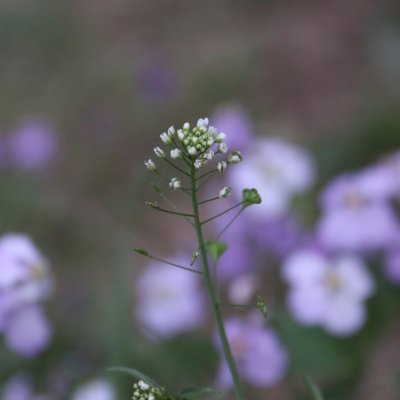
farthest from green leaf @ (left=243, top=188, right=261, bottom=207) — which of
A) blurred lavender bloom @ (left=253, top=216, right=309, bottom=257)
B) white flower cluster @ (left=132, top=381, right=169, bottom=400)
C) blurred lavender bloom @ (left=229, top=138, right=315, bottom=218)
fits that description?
blurred lavender bloom @ (left=229, top=138, right=315, bottom=218)

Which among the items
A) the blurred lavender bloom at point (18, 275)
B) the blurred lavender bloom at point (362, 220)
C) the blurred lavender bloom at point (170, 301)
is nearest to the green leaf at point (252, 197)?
the blurred lavender bloom at point (18, 275)

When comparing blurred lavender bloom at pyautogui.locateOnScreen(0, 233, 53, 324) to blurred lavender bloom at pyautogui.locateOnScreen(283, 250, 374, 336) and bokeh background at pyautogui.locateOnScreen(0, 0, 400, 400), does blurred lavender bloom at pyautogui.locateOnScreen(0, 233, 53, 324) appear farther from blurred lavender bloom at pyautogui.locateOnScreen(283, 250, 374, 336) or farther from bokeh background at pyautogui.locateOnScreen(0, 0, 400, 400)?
blurred lavender bloom at pyautogui.locateOnScreen(283, 250, 374, 336)

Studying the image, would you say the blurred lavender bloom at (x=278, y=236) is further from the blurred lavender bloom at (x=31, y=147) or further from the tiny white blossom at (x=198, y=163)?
the blurred lavender bloom at (x=31, y=147)

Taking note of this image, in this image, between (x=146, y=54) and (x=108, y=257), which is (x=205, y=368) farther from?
(x=146, y=54)

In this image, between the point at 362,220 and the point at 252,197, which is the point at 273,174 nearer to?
the point at 362,220

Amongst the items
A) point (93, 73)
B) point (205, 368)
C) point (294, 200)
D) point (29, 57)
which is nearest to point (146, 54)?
point (93, 73)
